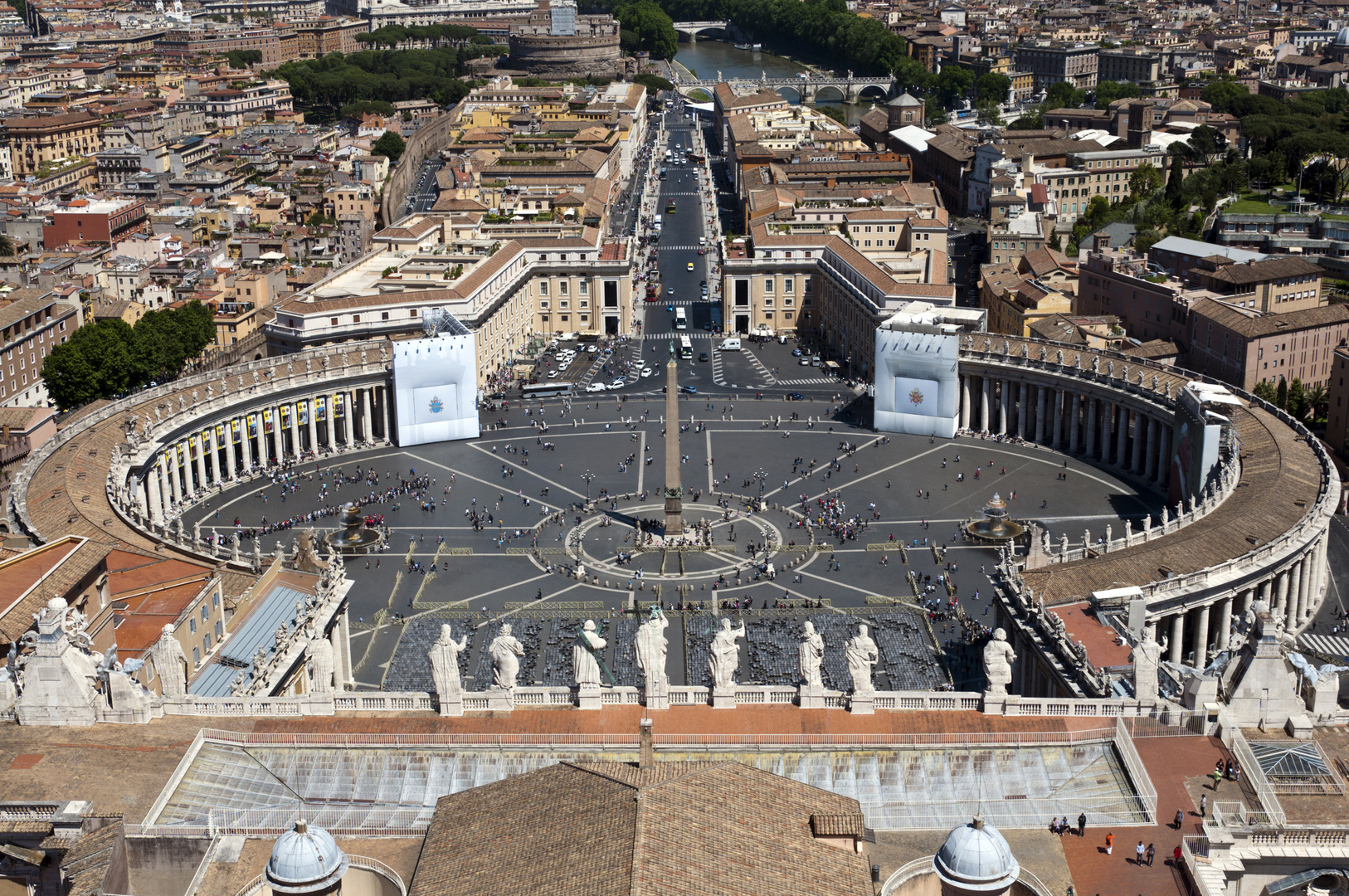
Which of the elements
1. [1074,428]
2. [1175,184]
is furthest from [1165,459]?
[1175,184]

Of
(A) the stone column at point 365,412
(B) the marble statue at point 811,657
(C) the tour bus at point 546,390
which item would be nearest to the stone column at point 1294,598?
(A) the stone column at point 365,412

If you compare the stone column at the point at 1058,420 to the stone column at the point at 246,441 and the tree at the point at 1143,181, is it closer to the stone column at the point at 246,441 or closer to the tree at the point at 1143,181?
the stone column at the point at 246,441

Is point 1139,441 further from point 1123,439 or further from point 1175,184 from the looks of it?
point 1175,184

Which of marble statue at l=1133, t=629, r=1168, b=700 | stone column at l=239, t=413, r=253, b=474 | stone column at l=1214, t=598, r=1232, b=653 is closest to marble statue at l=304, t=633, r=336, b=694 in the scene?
marble statue at l=1133, t=629, r=1168, b=700

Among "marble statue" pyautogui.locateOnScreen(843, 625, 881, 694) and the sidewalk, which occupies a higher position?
"marble statue" pyautogui.locateOnScreen(843, 625, 881, 694)

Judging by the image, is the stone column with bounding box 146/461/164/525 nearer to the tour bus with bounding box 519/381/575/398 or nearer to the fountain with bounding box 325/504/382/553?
the fountain with bounding box 325/504/382/553

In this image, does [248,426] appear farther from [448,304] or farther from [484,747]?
[484,747]
